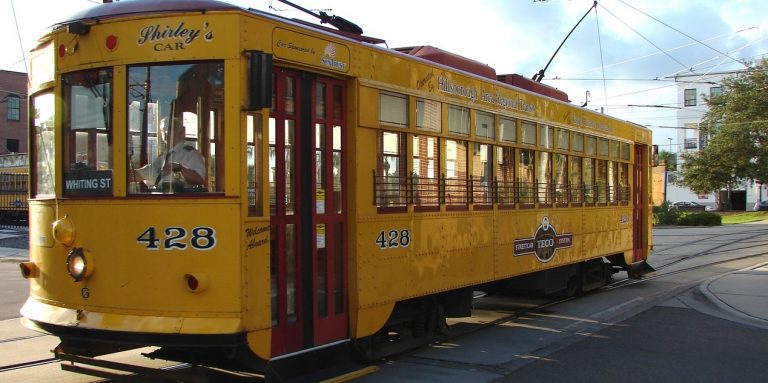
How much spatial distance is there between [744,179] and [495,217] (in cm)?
4208

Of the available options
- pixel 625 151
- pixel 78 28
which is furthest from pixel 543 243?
pixel 78 28

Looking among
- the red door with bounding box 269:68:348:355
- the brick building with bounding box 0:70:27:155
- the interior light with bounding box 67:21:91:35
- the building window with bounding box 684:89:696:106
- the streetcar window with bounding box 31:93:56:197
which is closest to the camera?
the interior light with bounding box 67:21:91:35

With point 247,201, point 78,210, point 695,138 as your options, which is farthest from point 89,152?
point 695,138

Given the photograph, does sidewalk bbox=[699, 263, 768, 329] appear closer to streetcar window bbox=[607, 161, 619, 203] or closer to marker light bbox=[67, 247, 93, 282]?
streetcar window bbox=[607, 161, 619, 203]

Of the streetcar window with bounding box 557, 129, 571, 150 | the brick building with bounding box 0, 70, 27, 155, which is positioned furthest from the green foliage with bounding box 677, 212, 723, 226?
the brick building with bounding box 0, 70, 27, 155

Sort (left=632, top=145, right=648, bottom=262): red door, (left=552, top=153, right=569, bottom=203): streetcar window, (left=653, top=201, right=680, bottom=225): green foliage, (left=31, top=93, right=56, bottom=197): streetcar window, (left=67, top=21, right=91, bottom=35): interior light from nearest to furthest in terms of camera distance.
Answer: (left=67, top=21, right=91, bottom=35): interior light
(left=31, top=93, right=56, bottom=197): streetcar window
(left=552, top=153, right=569, bottom=203): streetcar window
(left=632, top=145, right=648, bottom=262): red door
(left=653, top=201, right=680, bottom=225): green foliage

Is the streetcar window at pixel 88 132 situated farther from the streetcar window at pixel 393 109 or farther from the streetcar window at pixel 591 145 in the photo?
the streetcar window at pixel 591 145

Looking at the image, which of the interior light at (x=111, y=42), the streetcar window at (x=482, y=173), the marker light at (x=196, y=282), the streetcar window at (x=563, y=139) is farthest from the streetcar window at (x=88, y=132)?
the streetcar window at (x=563, y=139)

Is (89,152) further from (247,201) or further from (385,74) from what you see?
(385,74)

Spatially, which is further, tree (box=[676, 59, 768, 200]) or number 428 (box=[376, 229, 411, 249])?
tree (box=[676, 59, 768, 200])

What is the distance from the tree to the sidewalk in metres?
30.8

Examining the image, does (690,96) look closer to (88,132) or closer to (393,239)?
(393,239)

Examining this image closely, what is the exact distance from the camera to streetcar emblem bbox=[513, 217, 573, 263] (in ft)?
28.1

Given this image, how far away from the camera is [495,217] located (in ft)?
26.1
